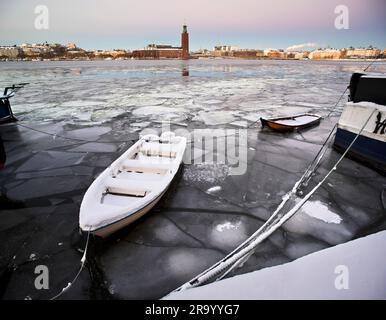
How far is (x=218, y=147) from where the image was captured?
7.00m

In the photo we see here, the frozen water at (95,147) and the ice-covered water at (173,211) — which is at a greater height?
the frozen water at (95,147)

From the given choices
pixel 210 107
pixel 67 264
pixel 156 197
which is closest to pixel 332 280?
pixel 156 197

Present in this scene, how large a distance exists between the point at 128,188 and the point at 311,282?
113 inches

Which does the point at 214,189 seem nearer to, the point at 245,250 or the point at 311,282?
the point at 245,250

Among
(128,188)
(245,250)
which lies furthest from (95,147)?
(245,250)

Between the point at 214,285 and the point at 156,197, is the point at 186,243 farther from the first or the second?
the point at 214,285

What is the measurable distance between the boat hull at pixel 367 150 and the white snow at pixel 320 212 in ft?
7.95

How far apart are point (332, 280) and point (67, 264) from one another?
2925mm

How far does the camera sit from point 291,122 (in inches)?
344

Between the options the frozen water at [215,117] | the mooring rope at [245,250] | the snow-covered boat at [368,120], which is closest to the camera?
the mooring rope at [245,250]

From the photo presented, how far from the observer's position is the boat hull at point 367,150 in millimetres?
5457

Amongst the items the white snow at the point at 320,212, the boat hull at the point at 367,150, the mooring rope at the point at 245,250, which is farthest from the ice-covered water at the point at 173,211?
the boat hull at the point at 367,150

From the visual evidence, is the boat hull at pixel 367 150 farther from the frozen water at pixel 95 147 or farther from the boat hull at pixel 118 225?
the frozen water at pixel 95 147

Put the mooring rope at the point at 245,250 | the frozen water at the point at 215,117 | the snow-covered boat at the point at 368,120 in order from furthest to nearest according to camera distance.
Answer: the frozen water at the point at 215,117
the snow-covered boat at the point at 368,120
the mooring rope at the point at 245,250
